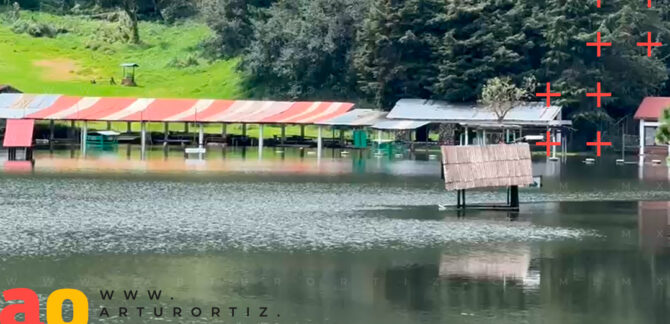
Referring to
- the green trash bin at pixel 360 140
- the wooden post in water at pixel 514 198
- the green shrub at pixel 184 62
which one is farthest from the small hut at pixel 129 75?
the wooden post in water at pixel 514 198

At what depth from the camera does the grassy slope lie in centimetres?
9875

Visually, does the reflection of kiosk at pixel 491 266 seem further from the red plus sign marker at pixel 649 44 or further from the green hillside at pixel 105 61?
the green hillside at pixel 105 61

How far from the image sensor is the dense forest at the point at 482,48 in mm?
83188

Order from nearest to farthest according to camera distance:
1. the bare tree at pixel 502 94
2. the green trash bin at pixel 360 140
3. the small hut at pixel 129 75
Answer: the bare tree at pixel 502 94
the green trash bin at pixel 360 140
the small hut at pixel 129 75

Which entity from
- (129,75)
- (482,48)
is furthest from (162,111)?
(129,75)

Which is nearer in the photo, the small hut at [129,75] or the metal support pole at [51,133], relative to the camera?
the metal support pole at [51,133]

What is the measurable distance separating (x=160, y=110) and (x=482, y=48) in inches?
887

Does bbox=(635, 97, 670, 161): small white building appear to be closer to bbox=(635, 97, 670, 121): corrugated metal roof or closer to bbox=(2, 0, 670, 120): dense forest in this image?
bbox=(635, 97, 670, 121): corrugated metal roof

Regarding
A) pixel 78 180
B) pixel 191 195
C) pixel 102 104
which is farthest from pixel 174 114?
pixel 191 195

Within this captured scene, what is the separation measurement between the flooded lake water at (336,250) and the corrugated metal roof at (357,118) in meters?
29.1

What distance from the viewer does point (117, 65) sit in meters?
105

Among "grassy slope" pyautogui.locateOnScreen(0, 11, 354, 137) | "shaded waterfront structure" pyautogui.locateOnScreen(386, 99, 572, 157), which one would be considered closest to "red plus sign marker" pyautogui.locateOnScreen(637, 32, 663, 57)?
"shaded waterfront structure" pyautogui.locateOnScreen(386, 99, 572, 157)

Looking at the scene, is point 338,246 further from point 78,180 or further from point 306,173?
point 306,173

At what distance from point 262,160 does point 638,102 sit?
1274 inches
